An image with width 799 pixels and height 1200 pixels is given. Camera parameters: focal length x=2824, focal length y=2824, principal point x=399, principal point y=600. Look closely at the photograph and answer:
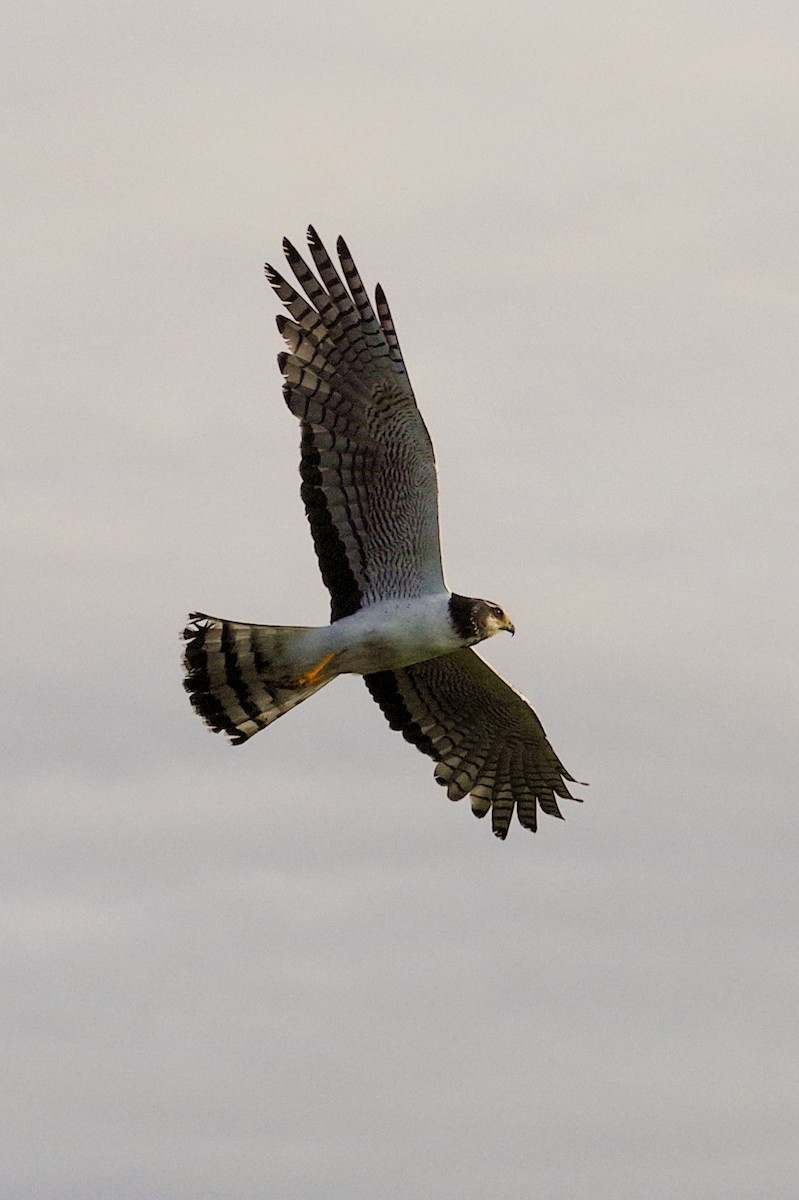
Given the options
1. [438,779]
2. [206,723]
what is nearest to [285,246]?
[206,723]

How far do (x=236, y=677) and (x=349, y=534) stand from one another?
1.46 m

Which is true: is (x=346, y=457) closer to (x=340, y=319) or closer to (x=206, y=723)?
(x=340, y=319)

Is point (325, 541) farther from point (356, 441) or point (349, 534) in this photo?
point (356, 441)

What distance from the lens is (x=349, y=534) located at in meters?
20.3

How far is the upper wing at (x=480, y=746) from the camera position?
22391 millimetres

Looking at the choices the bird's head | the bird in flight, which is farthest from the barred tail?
the bird's head

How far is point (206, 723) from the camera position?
826 inches

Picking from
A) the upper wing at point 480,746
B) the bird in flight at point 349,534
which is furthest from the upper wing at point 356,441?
the upper wing at point 480,746

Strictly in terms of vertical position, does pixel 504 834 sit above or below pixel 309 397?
below

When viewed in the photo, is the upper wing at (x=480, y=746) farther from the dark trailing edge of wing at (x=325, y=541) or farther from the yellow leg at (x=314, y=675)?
the dark trailing edge of wing at (x=325, y=541)

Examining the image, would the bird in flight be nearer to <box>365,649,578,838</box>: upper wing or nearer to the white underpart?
the white underpart

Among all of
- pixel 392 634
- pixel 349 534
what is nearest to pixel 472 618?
pixel 392 634

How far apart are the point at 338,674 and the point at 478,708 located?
1935 millimetres

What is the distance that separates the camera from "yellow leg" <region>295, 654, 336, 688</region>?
20531 mm
